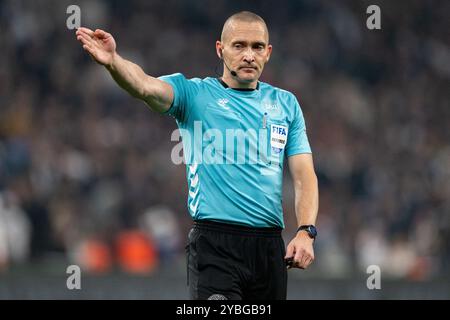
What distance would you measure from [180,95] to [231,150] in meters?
0.44

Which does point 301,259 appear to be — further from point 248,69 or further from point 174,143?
point 174,143

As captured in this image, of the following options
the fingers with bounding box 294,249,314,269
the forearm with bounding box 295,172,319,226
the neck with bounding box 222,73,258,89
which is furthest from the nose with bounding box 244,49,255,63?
the fingers with bounding box 294,249,314,269

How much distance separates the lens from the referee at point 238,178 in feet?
19.4

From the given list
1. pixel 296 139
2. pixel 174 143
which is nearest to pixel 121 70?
pixel 296 139

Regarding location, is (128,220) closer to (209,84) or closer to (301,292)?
(301,292)

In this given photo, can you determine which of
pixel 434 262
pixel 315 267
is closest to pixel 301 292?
pixel 315 267

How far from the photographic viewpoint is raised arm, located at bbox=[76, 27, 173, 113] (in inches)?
220

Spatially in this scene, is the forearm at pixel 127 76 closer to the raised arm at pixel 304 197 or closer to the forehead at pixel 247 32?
the forehead at pixel 247 32

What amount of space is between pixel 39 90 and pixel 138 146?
1.67m

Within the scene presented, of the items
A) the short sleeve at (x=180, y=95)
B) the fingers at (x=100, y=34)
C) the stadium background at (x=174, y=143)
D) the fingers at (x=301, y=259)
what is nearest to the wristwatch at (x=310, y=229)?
the fingers at (x=301, y=259)

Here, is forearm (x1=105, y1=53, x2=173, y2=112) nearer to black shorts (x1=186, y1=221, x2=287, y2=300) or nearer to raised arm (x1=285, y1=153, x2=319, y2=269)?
black shorts (x1=186, y1=221, x2=287, y2=300)

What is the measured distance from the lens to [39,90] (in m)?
15.1

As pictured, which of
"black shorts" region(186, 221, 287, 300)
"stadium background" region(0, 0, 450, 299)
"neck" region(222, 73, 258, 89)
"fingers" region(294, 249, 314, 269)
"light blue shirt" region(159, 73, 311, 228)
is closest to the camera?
"fingers" region(294, 249, 314, 269)

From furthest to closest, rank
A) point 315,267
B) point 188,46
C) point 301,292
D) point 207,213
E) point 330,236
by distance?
point 188,46 → point 330,236 → point 315,267 → point 301,292 → point 207,213
